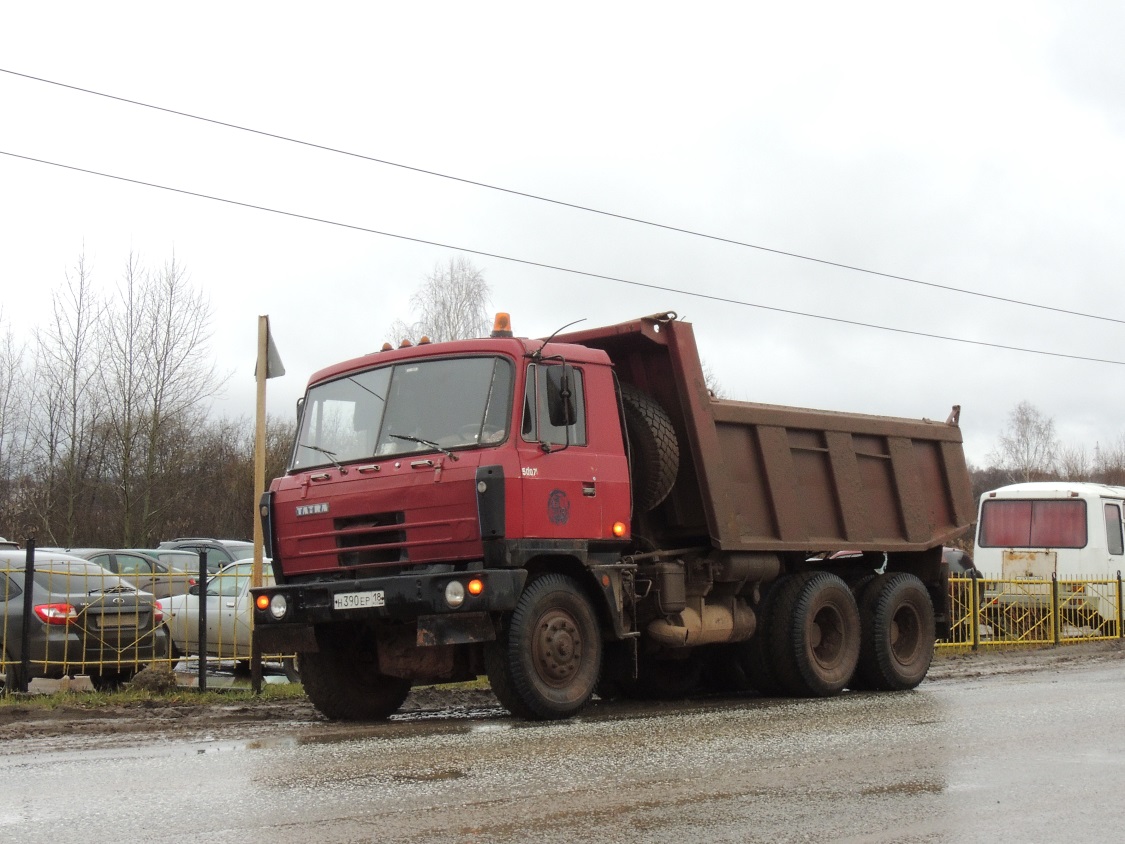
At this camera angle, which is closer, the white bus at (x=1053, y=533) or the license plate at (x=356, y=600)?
the license plate at (x=356, y=600)

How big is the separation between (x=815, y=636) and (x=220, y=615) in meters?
6.90

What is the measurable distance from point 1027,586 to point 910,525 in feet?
31.4

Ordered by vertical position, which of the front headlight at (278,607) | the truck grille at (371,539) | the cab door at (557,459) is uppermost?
the cab door at (557,459)

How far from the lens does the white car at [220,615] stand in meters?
15.6

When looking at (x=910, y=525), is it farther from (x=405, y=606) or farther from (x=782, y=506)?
(x=405, y=606)

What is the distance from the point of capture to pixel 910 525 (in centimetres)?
1367

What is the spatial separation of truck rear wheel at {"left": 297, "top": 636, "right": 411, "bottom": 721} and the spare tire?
2523 mm

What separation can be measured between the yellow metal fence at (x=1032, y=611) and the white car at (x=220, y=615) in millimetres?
10236

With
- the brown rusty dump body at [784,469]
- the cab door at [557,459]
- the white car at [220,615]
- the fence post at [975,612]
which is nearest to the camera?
the cab door at [557,459]

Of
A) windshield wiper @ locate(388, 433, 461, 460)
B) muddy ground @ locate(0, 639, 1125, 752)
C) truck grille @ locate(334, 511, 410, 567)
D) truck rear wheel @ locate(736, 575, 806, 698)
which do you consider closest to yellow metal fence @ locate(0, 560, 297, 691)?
muddy ground @ locate(0, 639, 1125, 752)

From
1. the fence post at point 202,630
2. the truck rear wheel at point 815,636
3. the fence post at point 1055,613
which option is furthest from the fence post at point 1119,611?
the fence post at point 202,630

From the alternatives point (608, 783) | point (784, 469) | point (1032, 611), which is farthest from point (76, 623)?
point (1032, 611)

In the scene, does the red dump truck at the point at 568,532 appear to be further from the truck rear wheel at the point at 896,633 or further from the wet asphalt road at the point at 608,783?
the wet asphalt road at the point at 608,783

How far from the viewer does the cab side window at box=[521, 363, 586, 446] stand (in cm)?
988
